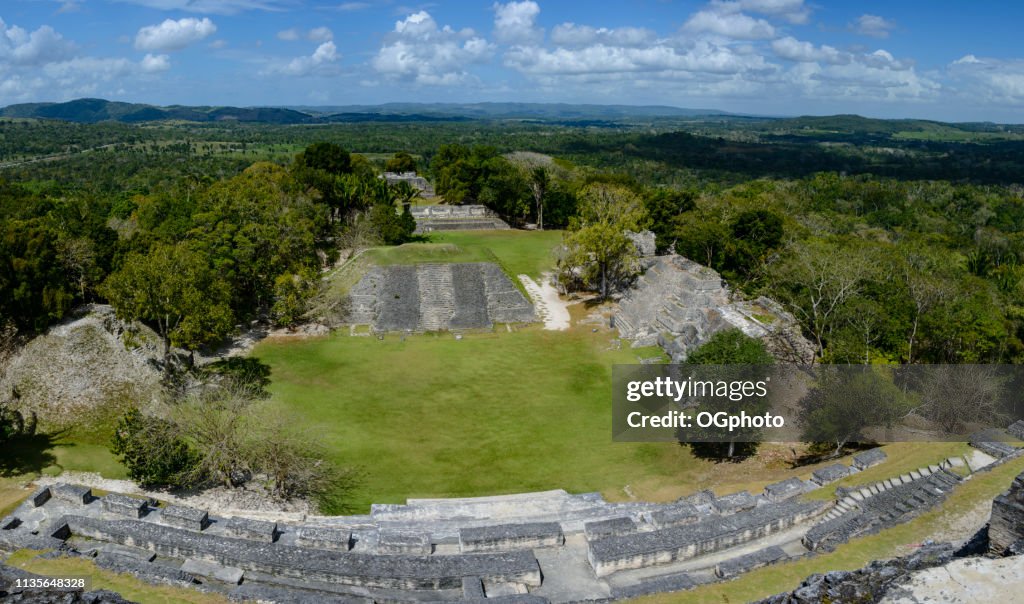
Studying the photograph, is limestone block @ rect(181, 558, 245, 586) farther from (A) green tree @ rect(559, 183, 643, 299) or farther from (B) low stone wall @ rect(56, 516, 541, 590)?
(A) green tree @ rect(559, 183, 643, 299)

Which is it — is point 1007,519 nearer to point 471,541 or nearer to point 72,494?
point 471,541

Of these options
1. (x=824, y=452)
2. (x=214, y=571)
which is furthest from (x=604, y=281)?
(x=214, y=571)

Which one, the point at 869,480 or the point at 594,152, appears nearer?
the point at 869,480

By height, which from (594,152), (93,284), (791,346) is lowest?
(791,346)

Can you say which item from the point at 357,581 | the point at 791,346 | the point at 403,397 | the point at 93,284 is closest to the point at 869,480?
the point at 791,346

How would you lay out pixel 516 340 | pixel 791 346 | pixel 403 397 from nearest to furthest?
1. pixel 403 397
2. pixel 791 346
3. pixel 516 340

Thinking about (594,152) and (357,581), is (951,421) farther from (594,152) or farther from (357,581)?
(594,152)

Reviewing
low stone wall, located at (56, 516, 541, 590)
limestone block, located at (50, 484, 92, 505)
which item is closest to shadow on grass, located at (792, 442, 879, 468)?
low stone wall, located at (56, 516, 541, 590)
